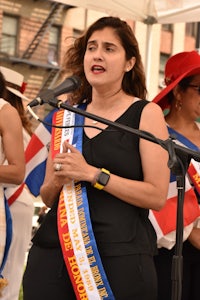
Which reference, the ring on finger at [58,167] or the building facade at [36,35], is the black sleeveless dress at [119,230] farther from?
the building facade at [36,35]

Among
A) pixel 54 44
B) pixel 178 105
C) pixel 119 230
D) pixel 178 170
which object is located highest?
pixel 54 44

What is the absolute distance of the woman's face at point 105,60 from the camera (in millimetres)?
3082

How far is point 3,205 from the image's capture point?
403 cm

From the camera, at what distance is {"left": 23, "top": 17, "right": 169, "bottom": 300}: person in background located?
2902mm

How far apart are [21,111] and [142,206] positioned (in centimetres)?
219

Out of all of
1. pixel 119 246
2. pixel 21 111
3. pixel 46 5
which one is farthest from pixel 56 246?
Result: pixel 46 5

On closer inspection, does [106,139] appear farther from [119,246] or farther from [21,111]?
[21,111]

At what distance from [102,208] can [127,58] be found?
0.59 m

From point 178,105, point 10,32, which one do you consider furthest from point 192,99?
point 10,32

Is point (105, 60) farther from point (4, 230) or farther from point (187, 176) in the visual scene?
point (4, 230)

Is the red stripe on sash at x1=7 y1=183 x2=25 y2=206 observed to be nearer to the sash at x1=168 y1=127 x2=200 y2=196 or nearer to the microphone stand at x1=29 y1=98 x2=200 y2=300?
the sash at x1=168 y1=127 x2=200 y2=196

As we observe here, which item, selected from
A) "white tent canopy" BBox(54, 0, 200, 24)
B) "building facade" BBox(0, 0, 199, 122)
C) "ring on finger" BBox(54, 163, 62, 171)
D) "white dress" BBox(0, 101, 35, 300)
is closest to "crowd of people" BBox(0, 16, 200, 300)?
"ring on finger" BBox(54, 163, 62, 171)

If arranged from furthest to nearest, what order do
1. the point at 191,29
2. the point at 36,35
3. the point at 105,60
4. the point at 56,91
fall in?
the point at 191,29, the point at 36,35, the point at 105,60, the point at 56,91

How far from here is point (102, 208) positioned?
9.68 ft
